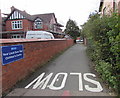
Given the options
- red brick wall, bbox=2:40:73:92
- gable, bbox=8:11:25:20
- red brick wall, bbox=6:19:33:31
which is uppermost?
gable, bbox=8:11:25:20

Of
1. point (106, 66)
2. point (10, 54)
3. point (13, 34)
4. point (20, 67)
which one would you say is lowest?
point (20, 67)

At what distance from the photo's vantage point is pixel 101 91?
3182 millimetres

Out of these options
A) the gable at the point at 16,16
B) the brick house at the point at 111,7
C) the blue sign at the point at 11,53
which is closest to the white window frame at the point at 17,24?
the gable at the point at 16,16

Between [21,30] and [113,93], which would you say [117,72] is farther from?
[21,30]

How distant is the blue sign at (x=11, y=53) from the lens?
3.14 meters

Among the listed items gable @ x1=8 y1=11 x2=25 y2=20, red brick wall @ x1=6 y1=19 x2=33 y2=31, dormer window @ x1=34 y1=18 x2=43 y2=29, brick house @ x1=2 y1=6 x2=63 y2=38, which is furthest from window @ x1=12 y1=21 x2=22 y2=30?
dormer window @ x1=34 y1=18 x2=43 y2=29

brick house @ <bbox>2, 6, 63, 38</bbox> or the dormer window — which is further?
the dormer window

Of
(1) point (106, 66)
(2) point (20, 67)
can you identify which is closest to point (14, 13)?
(2) point (20, 67)

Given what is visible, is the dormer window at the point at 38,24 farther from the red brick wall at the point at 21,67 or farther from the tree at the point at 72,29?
the red brick wall at the point at 21,67

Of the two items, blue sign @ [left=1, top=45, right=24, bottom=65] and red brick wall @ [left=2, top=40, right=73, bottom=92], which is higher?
blue sign @ [left=1, top=45, right=24, bottom=65]

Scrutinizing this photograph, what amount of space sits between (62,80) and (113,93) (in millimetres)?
1835

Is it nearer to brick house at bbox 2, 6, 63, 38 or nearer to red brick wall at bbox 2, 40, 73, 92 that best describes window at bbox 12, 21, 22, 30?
brick house at bbox 2, 6, 63, 38

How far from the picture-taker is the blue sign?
3138mm

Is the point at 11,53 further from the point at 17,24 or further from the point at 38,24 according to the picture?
the point at 17,24
